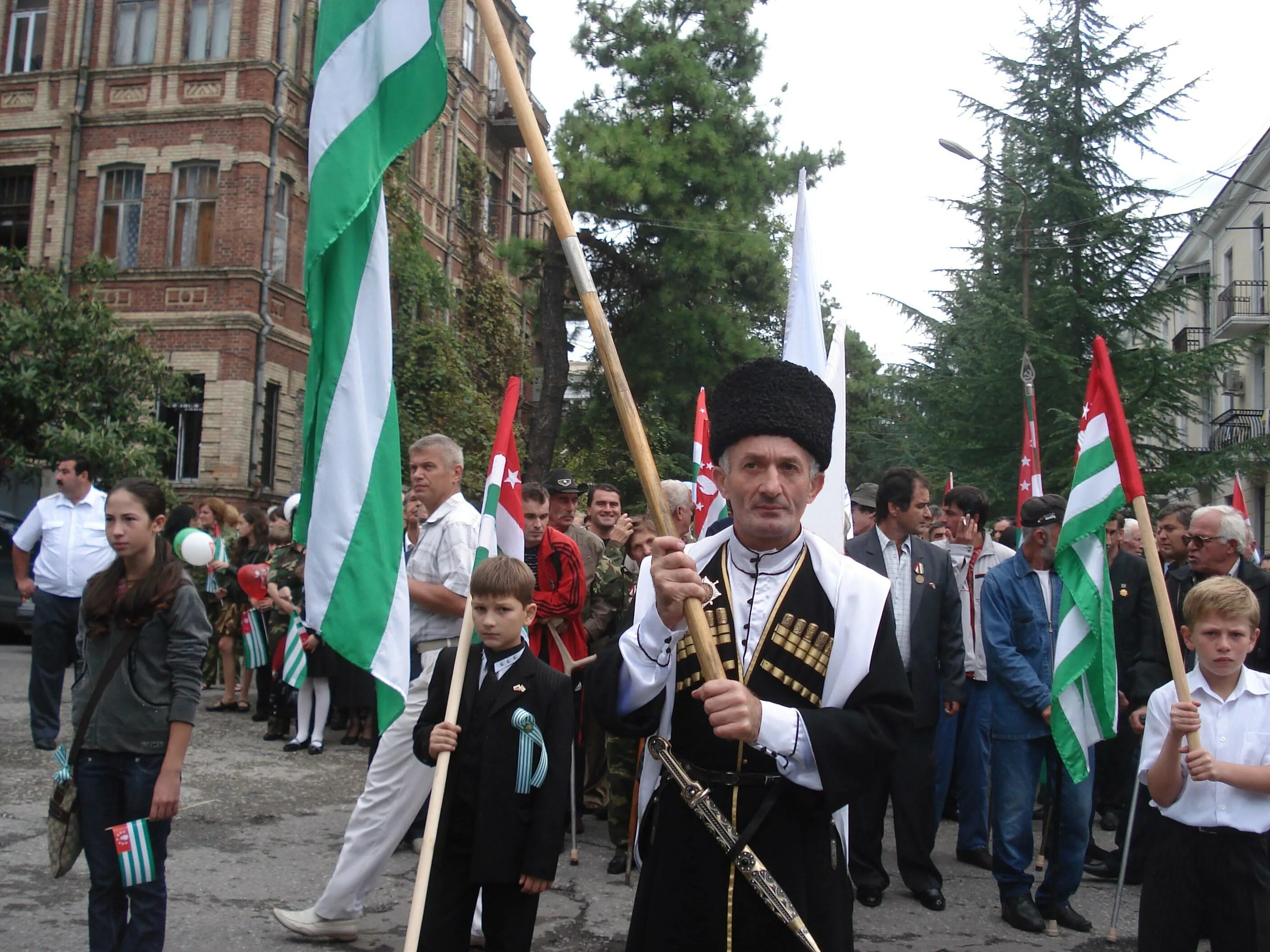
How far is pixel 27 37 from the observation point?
26.4m

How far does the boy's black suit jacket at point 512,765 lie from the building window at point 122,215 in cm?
2321

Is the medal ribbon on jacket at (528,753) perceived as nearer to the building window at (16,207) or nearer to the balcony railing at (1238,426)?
the building window at (16,207)

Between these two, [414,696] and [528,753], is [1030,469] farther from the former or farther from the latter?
[528,753]

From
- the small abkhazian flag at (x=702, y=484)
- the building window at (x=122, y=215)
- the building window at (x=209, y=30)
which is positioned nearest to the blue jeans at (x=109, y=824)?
the small abkhazian flag at (x=702, y=484)

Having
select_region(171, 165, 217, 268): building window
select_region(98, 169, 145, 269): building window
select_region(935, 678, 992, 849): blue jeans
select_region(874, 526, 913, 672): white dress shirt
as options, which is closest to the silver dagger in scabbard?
select_region(874, 526, 913, 672): white dress shirt

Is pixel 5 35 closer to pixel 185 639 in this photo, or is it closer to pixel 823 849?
pixel 185 639

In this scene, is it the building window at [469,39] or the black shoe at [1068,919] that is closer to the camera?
the black shoe at [1068,919]

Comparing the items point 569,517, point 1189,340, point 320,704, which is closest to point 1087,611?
point 569,517

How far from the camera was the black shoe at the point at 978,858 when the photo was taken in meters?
7.61

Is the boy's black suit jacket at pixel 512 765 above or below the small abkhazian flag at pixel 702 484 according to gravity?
below

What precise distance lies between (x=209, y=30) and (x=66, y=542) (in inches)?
765

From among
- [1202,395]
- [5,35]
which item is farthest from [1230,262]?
[5,35]

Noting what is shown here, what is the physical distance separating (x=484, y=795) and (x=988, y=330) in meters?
20.5

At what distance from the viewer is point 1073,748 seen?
6062 millimetres
